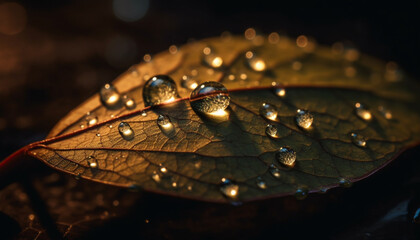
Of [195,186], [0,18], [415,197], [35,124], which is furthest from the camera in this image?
[0,18]

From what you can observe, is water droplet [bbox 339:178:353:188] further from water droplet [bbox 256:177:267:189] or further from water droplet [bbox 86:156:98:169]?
water droplet [bbox 86:156:98:169]

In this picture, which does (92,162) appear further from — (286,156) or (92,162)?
(286,156)

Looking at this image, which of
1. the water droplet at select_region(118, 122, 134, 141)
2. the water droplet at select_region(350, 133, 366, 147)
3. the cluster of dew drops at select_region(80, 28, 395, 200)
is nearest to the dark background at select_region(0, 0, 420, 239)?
the water droplet at select_region(350, 133, 366, 147)

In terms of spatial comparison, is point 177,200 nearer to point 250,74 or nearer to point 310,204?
point 310,204

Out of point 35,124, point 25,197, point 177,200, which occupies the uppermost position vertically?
point 35,124

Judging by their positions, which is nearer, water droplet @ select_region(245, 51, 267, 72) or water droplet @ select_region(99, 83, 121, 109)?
water droplet @ select_region(99, 83, 121, 109)

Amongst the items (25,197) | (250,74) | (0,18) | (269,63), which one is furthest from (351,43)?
(0,18)
